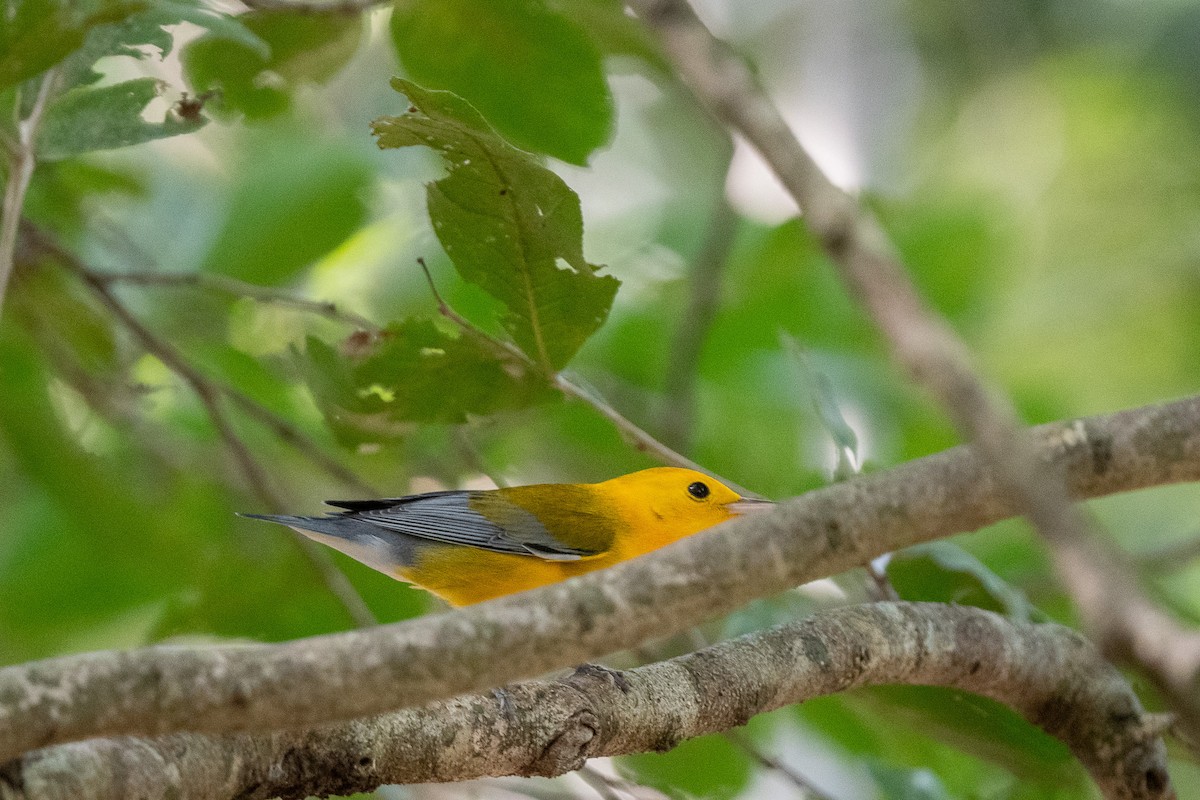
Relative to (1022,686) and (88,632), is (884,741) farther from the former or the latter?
(88,632)

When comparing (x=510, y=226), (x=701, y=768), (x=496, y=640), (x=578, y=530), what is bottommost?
(x=496, y=640)

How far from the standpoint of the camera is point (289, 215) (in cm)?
439

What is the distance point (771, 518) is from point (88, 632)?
3.60 metres

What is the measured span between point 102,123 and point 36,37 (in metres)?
0.48

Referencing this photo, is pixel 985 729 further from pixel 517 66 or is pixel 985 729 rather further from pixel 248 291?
pixel 248 291

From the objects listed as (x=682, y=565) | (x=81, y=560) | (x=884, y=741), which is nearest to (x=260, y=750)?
(x=682, y=565)

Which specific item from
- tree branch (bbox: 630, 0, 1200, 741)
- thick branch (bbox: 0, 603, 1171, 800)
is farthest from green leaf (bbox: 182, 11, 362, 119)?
tree branch (bbox: 630, 0, 1200, 741)

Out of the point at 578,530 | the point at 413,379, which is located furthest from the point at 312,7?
the point at 578,530

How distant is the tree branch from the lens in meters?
0.76

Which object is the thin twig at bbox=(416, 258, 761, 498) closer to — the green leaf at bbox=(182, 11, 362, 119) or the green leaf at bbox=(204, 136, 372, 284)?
the green leaf at bbox=(182, 11, 362, 119)

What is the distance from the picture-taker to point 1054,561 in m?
0.79

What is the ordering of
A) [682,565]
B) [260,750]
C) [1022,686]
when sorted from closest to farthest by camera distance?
[682,565] < [260,750] < [1022,686]

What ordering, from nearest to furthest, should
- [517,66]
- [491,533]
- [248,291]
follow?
[517,66]
[248,291]
[491,533]

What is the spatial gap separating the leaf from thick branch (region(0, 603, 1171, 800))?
62.8 inches
